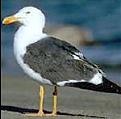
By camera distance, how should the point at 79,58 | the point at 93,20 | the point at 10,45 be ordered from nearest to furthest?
the point at 79,58
the point at 10,45
the point at 93,20

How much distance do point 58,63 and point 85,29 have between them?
17.9m

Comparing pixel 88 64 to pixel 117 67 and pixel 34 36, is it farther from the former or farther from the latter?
pixel 117 67

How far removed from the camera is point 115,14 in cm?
3033

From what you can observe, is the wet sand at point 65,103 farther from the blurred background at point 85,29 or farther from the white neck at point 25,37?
the blurred background at point 85,29

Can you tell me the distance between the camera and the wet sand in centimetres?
956

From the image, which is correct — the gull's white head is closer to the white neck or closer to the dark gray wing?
the white neck

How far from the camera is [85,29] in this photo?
1060 inches

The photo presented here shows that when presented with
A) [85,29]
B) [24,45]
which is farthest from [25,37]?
[85,29]

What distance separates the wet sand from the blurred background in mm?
1356

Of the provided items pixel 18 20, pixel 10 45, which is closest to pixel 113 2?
pixel 10 45

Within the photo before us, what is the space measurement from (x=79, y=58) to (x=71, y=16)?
22.1 m

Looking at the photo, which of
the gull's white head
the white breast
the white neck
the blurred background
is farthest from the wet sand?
the blurred background

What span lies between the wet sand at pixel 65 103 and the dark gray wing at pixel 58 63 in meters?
0.57

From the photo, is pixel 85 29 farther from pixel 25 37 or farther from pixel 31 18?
pixel 25 37
